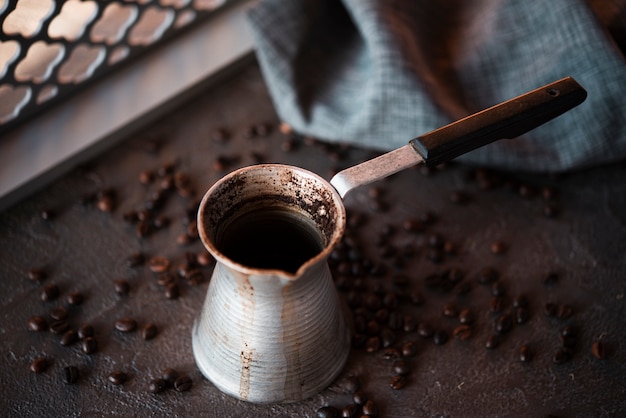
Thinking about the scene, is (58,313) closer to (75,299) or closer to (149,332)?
(75,299)

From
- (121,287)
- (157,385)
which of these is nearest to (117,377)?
(157,385)

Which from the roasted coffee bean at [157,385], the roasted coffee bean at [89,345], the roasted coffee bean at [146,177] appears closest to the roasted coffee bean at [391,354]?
the roasted coffee bean at [157,385]

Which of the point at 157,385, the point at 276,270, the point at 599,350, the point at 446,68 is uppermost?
the point at 276,270

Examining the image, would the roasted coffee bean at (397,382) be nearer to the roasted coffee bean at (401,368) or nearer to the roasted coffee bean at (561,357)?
the roasted coffee bean at (401,368)

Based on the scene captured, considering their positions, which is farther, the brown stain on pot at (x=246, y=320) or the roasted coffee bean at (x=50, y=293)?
the roasted coffee bean at (x=50, y=293)

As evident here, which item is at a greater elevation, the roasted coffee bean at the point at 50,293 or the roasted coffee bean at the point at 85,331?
the roasted coffee bean at the point at 50,293

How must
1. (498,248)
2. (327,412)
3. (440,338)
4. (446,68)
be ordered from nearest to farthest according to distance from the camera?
(327,412)
(440,338)
(498,248)
(446,68)
